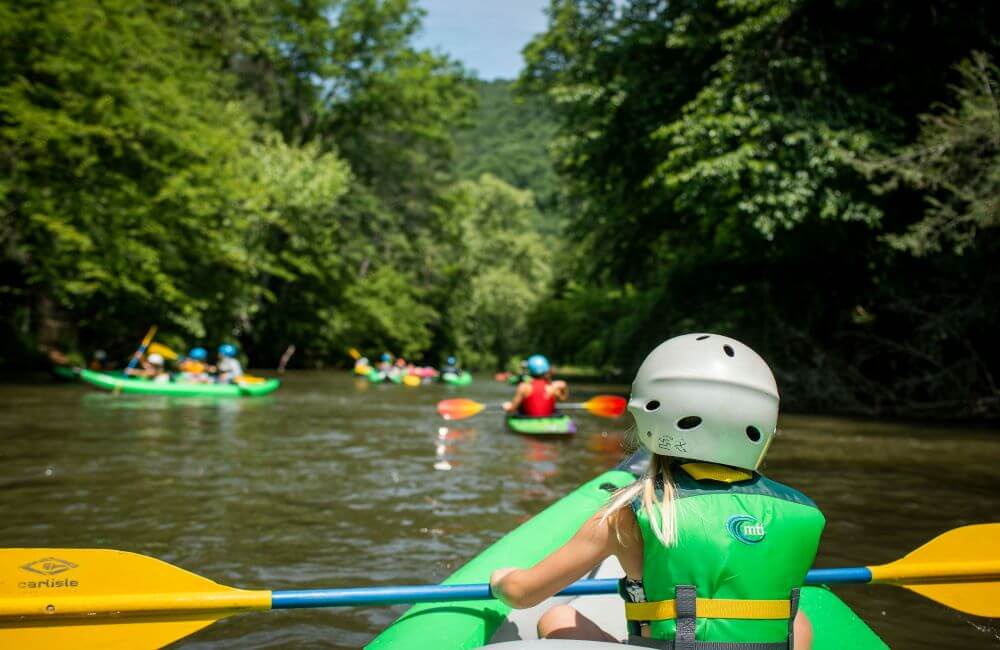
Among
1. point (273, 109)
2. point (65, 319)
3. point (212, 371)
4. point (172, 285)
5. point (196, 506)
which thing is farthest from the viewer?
point (273, 109)

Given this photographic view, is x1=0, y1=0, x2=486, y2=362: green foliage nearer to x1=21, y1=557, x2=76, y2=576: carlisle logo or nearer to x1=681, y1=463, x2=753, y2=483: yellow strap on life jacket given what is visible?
x1=21, y1=557, x2=76, y2=576: carlisle logo

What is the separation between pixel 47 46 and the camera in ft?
55.4

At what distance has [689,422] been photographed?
2.21m

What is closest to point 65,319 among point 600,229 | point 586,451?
point 600,229

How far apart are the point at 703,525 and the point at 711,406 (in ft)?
1.01

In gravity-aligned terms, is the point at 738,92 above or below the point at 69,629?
above

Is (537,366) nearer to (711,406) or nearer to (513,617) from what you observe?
(513,617)

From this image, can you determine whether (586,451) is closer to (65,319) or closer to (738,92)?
(738,92)

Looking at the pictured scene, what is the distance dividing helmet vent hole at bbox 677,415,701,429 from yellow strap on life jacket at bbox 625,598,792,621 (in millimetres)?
425

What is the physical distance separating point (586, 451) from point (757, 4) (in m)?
7.10

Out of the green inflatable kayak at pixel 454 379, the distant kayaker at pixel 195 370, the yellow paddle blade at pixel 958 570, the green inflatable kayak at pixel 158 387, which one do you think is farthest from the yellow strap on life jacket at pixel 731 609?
the green inflatable kayak at pixel 454 379

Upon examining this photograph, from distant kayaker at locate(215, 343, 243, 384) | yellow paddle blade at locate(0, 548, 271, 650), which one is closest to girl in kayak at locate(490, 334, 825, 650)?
yellow paddle blade at locate(0, 548, 271, 650)

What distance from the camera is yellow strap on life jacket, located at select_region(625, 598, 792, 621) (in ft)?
6.69

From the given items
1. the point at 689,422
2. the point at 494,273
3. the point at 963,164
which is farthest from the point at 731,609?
the point at 494,273
